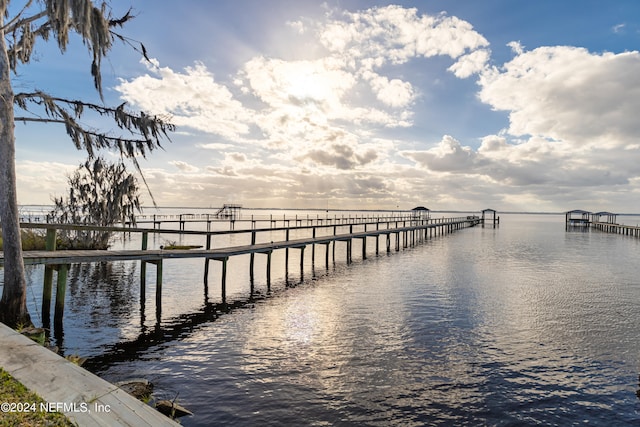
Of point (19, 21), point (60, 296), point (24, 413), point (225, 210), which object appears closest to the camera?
point (24, 413)

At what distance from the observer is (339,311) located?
15477 millimetres

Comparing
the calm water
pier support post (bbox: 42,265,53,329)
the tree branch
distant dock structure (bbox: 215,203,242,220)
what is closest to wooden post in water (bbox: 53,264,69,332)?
pier support post (bbox: 42,265,53,329)

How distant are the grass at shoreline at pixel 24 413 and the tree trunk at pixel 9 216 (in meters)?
5.87

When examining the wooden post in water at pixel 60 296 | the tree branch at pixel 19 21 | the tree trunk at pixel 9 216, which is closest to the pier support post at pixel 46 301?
the wooden post in water at pixel 60 296

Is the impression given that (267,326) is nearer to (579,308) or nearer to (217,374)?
(217,374)

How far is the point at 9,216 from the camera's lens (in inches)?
367

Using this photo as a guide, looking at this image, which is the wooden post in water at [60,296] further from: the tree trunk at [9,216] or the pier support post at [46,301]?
the tree trunk at [9,216]

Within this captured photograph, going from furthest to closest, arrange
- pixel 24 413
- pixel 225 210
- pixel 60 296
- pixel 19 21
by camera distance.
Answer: pixel 225 210, pixel 60 296, pixel 19 21, pixel 24 413

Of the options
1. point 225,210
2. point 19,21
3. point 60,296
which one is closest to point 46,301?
point 60,296

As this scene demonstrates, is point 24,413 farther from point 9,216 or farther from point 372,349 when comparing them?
point 372,349

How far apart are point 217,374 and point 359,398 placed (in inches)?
140

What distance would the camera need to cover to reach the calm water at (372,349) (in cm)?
779

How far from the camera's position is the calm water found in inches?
307

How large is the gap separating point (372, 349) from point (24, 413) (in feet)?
28.9
